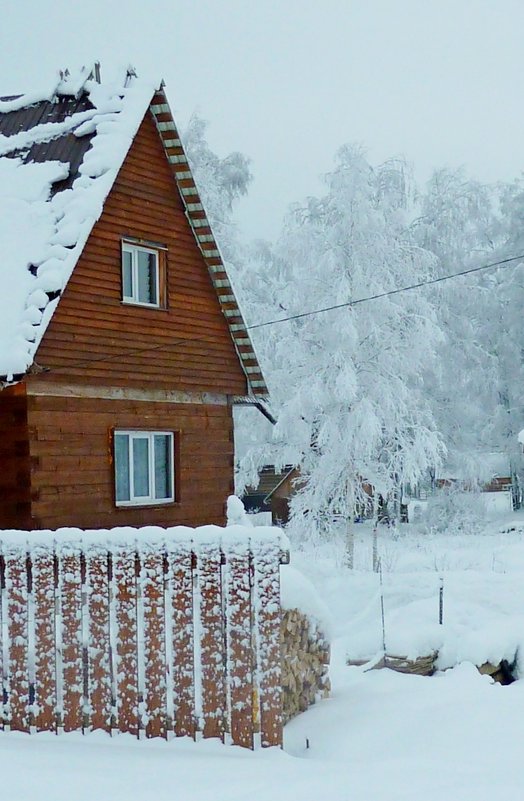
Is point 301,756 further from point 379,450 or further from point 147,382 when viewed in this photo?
point 379,450

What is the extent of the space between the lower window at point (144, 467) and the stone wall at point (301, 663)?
585 centimetres

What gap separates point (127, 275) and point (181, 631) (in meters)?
8.25

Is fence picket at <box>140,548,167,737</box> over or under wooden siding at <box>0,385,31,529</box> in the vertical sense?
under

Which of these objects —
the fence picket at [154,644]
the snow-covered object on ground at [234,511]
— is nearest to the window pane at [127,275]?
the snow-covered object on ground at [234,511]

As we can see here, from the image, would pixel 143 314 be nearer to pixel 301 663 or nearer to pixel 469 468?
pixel 301 663

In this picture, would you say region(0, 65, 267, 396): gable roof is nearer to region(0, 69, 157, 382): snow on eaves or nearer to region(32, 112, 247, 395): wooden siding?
→ region(0, 69, 157, 382): snow on eaves

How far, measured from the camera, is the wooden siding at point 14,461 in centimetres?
1210

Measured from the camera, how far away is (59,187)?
13.3 m

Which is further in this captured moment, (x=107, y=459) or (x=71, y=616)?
(x=107, y=459)

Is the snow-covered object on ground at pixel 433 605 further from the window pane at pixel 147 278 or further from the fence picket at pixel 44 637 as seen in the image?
the window pane at pixel 147 278

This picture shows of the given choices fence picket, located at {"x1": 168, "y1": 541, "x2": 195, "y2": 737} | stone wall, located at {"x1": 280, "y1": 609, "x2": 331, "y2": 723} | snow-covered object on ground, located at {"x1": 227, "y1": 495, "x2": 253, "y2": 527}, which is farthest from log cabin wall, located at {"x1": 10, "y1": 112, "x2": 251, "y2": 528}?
fence picket, located at {"x1": 168, "y1": 541, "x2": 195, "y2": 737}

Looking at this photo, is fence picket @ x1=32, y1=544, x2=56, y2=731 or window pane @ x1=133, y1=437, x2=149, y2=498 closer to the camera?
fence picket @ x1=32, y1=544, x2=56, y2=731

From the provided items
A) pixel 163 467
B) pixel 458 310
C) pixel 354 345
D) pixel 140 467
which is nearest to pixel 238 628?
pixel 140 467

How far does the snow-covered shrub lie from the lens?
30.1m
